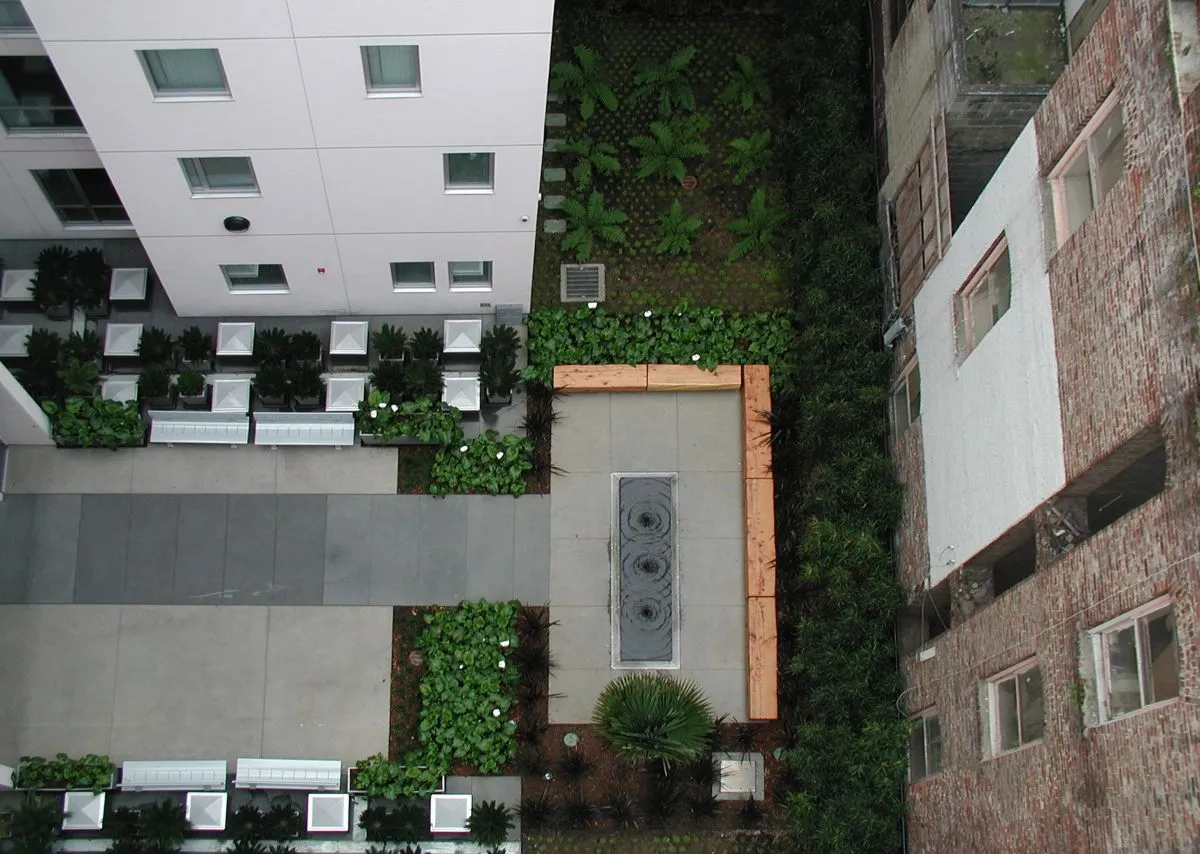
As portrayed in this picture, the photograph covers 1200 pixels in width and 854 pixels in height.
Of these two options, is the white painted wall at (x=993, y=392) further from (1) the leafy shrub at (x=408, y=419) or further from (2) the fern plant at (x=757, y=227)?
(1) the leafy shrub at (x=408, y=419)

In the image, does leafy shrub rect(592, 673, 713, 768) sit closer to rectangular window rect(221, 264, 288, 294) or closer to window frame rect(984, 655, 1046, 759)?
window frame rect(984, 655, 1046, 759)

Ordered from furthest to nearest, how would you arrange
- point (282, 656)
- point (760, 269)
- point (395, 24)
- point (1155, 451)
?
1. point (760, 269)
2. point (282, 656)
3. point (395, 24)
4. point (1155, 451)

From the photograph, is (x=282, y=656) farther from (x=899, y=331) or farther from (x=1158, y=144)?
(x=1158, y=144)

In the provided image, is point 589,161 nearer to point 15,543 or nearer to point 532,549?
point 532,549

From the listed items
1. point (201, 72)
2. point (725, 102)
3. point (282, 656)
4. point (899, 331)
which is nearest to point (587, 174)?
point (725, 102)

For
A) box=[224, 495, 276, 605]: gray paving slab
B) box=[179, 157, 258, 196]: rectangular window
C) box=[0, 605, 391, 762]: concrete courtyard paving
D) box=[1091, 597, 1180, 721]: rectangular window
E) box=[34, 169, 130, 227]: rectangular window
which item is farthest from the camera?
box=[34, 169, 130, 227]: rectangular window

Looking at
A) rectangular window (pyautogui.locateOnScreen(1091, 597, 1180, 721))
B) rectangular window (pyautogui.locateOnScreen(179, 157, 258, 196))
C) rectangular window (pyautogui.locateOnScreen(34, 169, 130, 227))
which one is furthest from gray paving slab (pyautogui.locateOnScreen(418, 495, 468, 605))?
rectangular window (pyautogui.locateOnScreen(1091, 597, 1180, 721))
